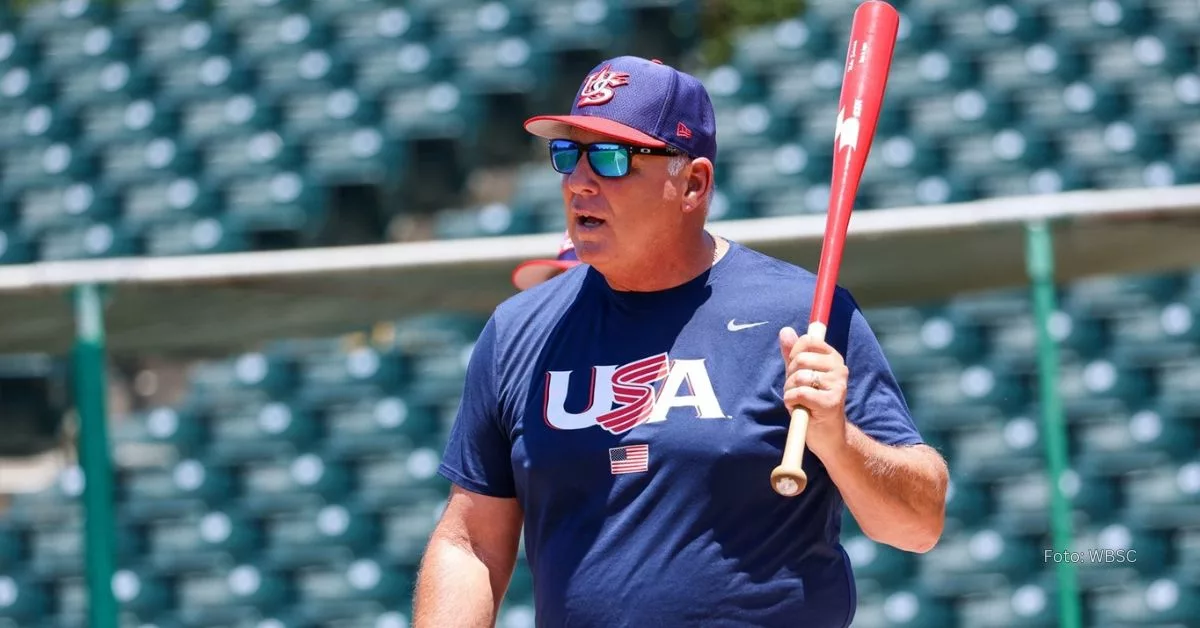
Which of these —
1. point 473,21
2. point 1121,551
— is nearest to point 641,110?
point 1121,551

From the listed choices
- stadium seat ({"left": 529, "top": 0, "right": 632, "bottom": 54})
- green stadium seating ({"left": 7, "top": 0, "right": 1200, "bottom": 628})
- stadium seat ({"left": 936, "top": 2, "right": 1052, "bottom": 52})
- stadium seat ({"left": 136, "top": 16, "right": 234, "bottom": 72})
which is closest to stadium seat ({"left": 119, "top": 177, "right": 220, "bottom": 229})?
green stadium seating ({"left": 7, "top": 0, "right": 1200, "bottom": 628})

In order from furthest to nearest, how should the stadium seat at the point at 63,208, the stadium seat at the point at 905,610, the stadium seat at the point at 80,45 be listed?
the stadium seat at the point at 80,45, the stadium seat at the point at 63,208, the stadium seat at the point at 905,610

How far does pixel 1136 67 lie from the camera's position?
7199mm

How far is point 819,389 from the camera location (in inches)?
72.0

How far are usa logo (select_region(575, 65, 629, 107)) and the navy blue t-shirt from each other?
0.26 meters

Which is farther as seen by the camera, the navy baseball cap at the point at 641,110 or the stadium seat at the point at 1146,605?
the stadium seat at the point at 1146,605

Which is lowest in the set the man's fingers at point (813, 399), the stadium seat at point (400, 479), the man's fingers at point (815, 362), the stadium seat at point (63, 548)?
the stadium seat at point (63, 548)

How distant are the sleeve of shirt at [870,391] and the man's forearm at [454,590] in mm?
574

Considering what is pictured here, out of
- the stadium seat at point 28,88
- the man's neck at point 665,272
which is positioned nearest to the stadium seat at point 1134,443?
the man's neck at point 665,272

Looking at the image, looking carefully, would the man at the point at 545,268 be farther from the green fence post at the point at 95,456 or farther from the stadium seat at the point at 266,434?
the stadium seat at the point at 266,434

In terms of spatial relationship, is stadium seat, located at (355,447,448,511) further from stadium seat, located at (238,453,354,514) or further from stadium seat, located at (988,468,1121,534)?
stadium seat, located at (988,468,1121,534)

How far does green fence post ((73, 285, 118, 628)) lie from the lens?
10.8 feet

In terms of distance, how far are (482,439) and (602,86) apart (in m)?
0.51

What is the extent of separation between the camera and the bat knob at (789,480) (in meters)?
1.82
